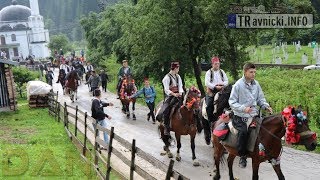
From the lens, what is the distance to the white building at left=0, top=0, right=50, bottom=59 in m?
104

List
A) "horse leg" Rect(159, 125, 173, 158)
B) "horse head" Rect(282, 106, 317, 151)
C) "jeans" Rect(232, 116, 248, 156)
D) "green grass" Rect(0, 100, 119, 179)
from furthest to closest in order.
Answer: "horse leg" Rect(159, 125, 173, 158) < "green grass" Rect(0, 100, 119, 179) < "jeans" Rect(232, 116, 248, 156) < "horse head" Rect(282, 106, 317, 151)

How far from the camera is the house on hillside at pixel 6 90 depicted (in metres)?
23.8

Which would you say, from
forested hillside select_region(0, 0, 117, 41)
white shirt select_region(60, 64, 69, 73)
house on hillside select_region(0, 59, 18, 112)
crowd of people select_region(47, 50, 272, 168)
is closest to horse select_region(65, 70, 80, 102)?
white shirt select_region(60, 64, 69, 73)

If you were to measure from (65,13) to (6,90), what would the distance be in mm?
132689

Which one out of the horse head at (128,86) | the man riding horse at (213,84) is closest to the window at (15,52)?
the horse head at (128,86)

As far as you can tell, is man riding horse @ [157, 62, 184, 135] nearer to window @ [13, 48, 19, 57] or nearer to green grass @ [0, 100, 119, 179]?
green grass @ [0, 100, 119, 179]

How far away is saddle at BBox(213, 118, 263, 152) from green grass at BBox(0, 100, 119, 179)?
3127 mm

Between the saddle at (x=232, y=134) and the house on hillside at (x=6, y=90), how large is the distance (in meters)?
17.9

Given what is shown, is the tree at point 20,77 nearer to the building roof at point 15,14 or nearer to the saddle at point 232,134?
the saddle at point 232,134

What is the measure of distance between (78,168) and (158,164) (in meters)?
4.95

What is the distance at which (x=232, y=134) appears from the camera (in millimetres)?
8789

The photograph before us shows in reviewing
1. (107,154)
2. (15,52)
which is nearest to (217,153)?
(107,154)

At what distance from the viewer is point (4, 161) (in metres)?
11.3

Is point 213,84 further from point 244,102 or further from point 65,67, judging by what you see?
point 65,67
